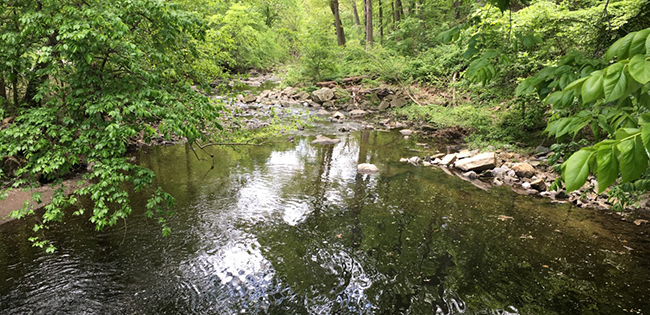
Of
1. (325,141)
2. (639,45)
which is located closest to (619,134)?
(639,45)

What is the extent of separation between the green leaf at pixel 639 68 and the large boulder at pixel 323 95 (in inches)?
745

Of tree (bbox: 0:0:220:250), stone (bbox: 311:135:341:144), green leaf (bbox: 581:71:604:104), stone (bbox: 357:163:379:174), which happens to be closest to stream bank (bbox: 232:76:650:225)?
stone (bbox: 311:135:341:144)

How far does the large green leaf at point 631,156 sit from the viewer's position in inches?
36.5

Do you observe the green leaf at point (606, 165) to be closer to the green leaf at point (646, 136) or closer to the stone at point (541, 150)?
the green leaf at point (646, 136)

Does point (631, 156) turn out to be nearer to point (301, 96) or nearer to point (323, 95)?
point (323, 95)

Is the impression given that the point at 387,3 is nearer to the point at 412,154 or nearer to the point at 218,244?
the point at 412,154

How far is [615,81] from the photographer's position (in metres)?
1.04

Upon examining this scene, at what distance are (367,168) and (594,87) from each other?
8.41 metres

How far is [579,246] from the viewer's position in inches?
214

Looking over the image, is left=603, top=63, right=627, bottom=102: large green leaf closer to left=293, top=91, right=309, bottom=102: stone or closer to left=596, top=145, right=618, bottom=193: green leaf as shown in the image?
left=596, top=145, right=618, bottom=193: green leaf

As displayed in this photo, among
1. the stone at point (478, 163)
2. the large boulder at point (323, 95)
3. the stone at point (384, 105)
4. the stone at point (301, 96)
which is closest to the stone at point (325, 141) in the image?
the stone at point (478, 163)

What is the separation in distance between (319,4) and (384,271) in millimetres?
25712

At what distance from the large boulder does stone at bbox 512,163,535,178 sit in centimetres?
1252

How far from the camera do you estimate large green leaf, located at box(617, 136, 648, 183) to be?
928 millimetres
